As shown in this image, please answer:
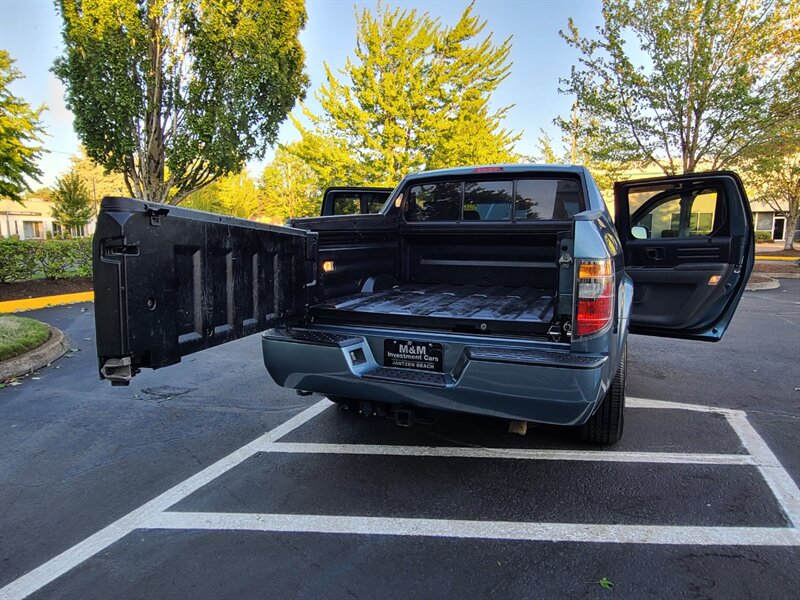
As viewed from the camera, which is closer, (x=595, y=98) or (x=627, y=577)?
Result: (x=627, y=577)

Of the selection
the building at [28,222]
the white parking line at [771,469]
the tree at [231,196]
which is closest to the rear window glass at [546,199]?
the white parking line at [771,469]

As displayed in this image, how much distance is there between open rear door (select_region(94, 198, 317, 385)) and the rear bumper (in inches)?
12.6

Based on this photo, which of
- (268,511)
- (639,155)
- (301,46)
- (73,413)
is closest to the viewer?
(268,511)

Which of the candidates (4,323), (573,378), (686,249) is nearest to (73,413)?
(4,323)

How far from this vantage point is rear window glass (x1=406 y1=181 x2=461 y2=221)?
4438mm

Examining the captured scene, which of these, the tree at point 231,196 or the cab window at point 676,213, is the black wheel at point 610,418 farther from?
the tree at point 231,196

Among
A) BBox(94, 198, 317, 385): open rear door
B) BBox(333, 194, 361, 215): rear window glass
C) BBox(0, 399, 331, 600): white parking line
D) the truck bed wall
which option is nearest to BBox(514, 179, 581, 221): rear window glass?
the truck bed wall

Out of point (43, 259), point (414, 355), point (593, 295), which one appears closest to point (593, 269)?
point (593, 295)

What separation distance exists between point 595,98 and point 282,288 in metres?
14.6

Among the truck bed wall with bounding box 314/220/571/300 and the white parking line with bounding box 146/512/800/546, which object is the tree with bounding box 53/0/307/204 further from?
the white parking line with bounding box 146/512/800/546

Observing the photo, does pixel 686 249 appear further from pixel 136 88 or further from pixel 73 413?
pixel 136 88

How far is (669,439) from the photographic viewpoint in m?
3.83

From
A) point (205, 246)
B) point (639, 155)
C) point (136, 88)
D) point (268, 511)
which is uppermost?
point (136, 88)

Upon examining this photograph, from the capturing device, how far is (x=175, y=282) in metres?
2.32
